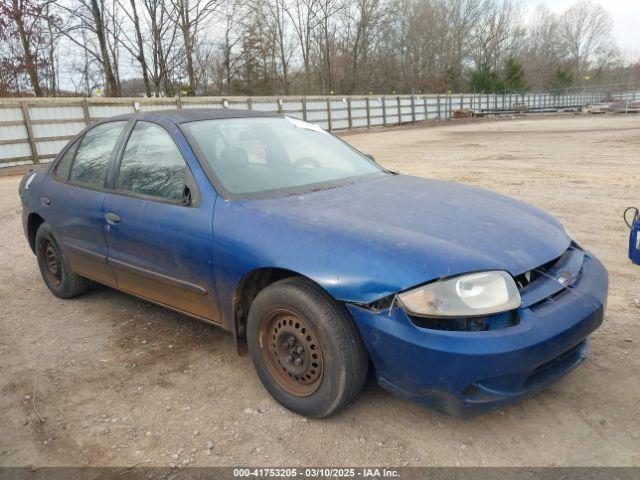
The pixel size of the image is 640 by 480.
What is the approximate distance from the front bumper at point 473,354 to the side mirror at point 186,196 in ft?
4.08

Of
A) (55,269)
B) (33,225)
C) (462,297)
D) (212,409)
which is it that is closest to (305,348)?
(212,409)

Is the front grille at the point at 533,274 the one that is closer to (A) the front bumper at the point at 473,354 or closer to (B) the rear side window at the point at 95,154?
(A) the front bumper at the point at 473,354

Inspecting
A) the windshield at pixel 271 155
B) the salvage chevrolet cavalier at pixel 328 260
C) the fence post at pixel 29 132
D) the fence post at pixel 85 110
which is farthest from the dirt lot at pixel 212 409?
the fence post at pixel 85 110

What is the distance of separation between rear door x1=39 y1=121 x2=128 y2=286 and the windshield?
2.84 feet

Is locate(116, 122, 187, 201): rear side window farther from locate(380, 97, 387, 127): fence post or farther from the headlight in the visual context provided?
locate(380, 97, 387, 127): fence post

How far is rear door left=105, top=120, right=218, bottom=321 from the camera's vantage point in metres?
2.85

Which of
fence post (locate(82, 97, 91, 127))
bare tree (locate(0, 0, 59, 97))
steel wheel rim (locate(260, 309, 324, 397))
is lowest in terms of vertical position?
steel wheel rim (locate(260, 309, 324, 397))

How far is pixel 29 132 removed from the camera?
1636cm

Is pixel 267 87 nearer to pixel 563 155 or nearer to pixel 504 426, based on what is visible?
pixel 563 155

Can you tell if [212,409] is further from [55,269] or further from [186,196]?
[55,269]

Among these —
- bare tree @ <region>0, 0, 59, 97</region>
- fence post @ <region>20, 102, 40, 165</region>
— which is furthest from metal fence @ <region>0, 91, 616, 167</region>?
bare tree @ <region>0, 0, 59, 97</region>

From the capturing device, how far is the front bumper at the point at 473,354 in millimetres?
2037

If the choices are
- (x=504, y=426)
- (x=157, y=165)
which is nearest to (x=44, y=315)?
(x=157, y=165)

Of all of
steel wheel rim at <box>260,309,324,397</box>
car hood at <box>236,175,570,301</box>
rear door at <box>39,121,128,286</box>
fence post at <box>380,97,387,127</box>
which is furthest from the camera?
fence post at <box>380,97,387,127</box>
